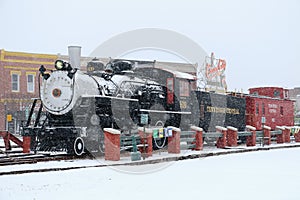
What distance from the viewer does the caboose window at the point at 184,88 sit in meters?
17.3

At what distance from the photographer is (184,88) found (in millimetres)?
17516

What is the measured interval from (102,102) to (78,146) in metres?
1.67

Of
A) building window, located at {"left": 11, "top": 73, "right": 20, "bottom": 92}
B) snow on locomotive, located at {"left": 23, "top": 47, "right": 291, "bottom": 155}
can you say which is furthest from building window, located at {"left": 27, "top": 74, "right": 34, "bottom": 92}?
snow on locomotive, located at {"left": 23, "top": 47, "right": 291, "bottom": 155}

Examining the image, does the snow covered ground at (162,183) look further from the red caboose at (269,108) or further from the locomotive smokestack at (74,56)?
the red caboose at (269,108)

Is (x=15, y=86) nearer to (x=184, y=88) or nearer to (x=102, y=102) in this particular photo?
(x=184, y=88)

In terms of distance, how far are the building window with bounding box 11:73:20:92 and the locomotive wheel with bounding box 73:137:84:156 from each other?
23.7 meters

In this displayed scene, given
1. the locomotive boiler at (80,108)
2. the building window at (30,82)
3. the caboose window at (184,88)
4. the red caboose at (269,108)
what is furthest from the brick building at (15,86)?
the locomotive boiler at (80,108)

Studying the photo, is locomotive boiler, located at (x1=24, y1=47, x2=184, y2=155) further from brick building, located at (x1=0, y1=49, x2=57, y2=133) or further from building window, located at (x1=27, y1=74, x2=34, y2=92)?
building window, located at (x1=27, y1=74, x2=34, y2=92)

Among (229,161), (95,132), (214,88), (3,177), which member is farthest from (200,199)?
(214,88)

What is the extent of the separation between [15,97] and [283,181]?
29572mm

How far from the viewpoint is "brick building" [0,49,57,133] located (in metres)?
34.5

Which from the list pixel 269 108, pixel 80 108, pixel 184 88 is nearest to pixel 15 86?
pixel 269 108

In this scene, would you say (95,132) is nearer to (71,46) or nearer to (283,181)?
(71,46)

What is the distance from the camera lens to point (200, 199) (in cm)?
684
